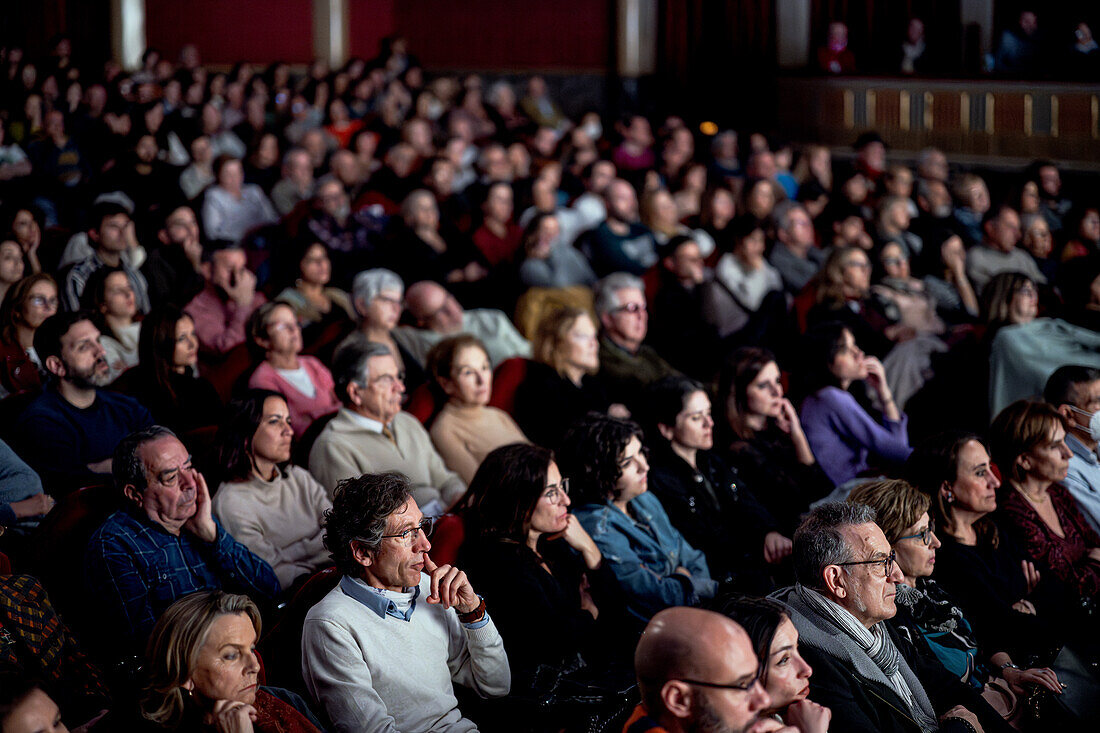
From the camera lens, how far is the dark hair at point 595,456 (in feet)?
9.05

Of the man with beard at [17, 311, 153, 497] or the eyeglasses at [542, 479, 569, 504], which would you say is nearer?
the eyeglasses at [542, 479, 569, 504]

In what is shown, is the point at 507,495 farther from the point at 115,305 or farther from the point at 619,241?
the point at 619,241

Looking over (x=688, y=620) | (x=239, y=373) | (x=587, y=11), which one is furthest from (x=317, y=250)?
(x=587, y=11)

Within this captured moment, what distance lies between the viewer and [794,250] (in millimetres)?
5406

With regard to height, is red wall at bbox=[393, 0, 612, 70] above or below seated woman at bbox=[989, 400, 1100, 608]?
above

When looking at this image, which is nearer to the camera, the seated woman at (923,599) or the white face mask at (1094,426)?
the seated woman at (923,599)

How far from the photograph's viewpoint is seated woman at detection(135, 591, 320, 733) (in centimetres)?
171

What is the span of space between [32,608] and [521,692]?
3.08ft

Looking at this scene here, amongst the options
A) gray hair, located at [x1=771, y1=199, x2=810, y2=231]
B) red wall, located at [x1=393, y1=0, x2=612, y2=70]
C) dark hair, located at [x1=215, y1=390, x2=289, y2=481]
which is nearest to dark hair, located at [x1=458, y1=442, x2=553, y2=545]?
dark hair, located at [x1=215, y1=390, x2=289, y2=481]

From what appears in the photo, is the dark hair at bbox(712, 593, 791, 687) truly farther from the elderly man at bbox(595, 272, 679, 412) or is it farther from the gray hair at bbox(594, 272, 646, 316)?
the gray hair at bbox(594, 272, 646, 316)

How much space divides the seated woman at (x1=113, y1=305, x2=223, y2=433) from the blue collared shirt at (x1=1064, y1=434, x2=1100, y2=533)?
2.41m

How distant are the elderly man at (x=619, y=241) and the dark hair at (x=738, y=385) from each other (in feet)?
5.64

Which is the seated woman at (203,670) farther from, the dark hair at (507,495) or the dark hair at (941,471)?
the dark hair at (941,471)

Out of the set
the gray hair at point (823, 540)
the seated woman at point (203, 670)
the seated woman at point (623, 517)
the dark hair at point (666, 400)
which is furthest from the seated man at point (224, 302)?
the gray hair at point (823, 540)
